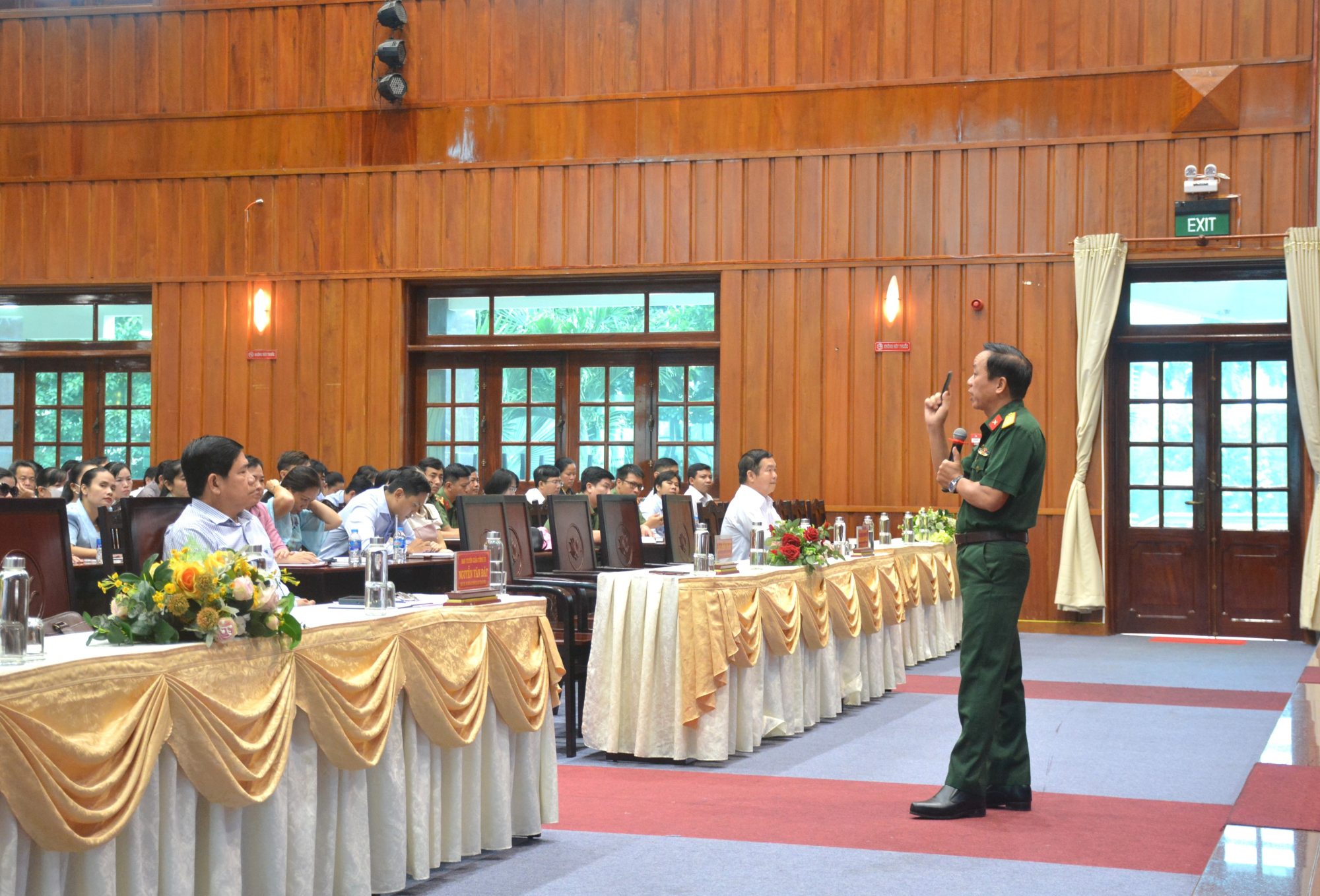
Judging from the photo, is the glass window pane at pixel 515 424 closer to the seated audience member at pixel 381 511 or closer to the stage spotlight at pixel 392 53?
the stage spotlight at pixel 392 53

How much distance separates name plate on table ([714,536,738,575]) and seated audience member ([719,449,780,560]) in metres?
1.11

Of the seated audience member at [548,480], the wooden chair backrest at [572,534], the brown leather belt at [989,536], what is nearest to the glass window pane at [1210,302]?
the seated audience member at [548,480]

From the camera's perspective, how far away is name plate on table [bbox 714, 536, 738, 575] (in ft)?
17.9

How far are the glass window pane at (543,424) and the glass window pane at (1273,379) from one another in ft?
18.0

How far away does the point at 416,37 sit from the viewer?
1117 cm

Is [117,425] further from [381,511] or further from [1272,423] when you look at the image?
[1272,423]

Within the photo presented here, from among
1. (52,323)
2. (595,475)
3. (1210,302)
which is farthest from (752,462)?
(52,323)

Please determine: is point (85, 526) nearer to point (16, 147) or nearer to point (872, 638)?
point (872, 638)

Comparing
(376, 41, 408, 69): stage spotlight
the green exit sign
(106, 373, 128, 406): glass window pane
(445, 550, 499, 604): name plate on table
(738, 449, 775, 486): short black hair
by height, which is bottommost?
(445, 550, 499, 604): name plate on table

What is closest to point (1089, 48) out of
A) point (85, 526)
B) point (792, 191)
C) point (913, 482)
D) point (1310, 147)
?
point (1310, 147)

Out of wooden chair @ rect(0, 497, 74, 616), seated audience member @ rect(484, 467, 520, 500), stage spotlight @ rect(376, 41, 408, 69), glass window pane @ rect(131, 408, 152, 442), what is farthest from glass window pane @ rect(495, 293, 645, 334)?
wooden chair @ rect(0, 497, 74, 616)

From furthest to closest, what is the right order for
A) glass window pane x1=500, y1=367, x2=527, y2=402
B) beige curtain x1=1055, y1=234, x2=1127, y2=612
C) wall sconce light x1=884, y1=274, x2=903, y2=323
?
glass window pane x1=500, y1=367, x2=527, y2=402, wall sconce light x1=884, y1=274, x2=903, y2=323, beige curtain x1=1055, y1=234, x2=1127, y2=612

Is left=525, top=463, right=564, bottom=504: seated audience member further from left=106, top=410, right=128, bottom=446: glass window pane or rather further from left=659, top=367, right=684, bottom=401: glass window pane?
left=106, top=410, right=128, bottom=446: glass window pane

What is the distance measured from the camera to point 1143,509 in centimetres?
1030
